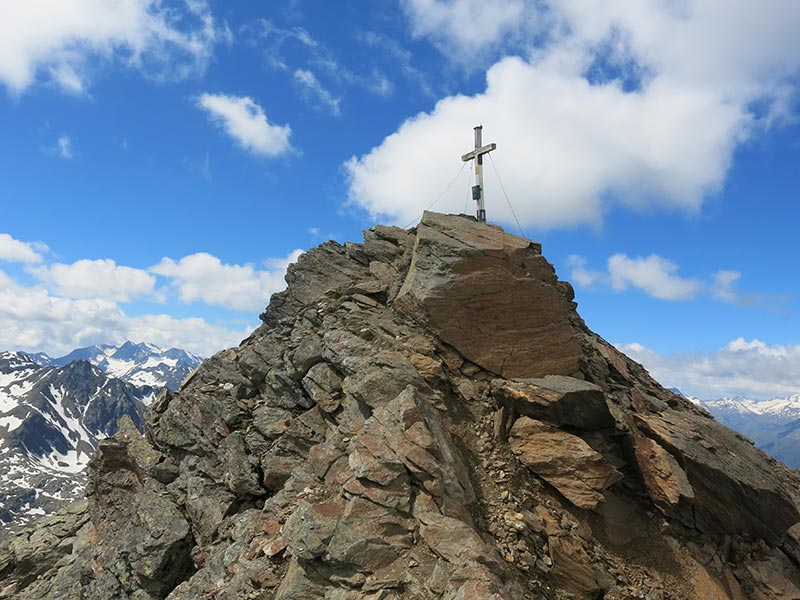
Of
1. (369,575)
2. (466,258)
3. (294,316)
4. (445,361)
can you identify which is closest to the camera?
(369,575)

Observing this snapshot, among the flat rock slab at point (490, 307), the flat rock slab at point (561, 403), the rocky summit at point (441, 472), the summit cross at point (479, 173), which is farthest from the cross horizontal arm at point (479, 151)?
the flat rock slab at point (561, 403)

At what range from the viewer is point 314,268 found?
3628cm

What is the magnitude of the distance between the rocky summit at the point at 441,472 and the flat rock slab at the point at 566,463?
62 millimetres

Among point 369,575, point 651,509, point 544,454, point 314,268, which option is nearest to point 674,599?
point 651,509

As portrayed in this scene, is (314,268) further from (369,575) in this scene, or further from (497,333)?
(369,575)

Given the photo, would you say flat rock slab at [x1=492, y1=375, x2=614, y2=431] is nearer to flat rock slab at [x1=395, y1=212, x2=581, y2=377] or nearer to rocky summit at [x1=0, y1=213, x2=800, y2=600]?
rocky summit at [x1=0, y1=213, x2=800, y2=600]

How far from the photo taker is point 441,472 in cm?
1717

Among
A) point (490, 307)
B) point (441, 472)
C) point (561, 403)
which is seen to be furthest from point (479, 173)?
point (441, 472)

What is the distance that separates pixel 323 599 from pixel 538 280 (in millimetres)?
18739

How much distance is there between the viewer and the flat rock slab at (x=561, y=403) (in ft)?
66.4

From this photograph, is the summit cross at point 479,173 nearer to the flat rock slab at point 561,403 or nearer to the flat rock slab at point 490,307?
the flat rock slab at point 490,307

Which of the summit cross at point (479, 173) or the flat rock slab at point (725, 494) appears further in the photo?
the summit cross at point (479, 173)

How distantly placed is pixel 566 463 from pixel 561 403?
251cm

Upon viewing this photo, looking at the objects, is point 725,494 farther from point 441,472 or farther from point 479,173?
point 479,173
